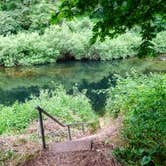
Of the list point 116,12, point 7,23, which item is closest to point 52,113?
point 116,12

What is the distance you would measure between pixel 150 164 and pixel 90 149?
0.98 meters

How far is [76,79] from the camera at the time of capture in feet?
78.2

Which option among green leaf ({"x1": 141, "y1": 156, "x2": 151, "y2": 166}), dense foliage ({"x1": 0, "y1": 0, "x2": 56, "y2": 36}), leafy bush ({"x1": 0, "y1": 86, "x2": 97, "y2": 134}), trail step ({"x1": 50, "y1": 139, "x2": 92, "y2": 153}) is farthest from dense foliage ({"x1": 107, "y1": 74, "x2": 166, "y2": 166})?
dense foliage ({"x1": 0, "y1": 0, "x2": 56, "y2": 36})

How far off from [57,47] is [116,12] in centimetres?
2815

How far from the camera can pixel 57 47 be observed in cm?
3120

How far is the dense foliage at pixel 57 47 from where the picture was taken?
30562mm

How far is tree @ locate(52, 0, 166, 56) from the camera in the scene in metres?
3.20

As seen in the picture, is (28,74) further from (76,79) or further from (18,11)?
(18,11)

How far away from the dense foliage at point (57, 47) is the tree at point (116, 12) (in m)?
26.7

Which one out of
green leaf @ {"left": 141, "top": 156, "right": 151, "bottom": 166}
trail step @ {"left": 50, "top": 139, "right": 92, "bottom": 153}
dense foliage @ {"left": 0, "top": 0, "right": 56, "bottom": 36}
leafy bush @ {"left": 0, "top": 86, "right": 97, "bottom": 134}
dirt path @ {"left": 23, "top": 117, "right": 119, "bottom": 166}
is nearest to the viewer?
green leaf @ {"left": 141, "top": 156, "right": 151, "bottom": 166}

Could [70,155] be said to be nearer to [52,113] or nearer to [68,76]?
[52,113]

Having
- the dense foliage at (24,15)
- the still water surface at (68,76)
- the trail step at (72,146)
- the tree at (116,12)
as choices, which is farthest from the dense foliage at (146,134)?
the dense foliage at (24,15)

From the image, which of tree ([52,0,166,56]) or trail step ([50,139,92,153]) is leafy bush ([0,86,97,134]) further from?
tree ([52,0,166,56])

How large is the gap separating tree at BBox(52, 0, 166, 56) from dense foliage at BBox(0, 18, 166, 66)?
1052 inches
